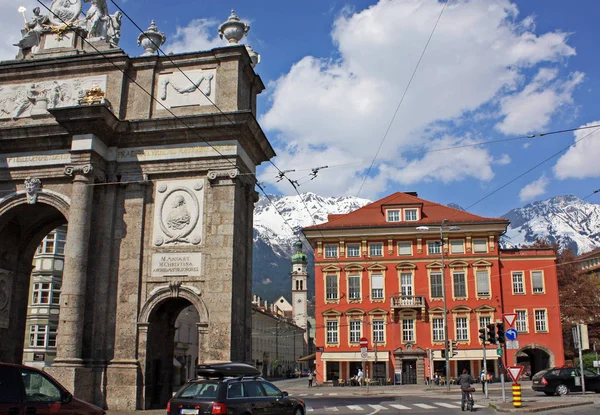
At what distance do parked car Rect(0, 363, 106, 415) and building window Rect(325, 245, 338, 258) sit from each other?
4594 centimetres

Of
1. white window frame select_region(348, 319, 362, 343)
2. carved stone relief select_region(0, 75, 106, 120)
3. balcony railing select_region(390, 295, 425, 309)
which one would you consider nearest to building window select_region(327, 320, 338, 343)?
white window frame select_region(348, 319, 362, 343)

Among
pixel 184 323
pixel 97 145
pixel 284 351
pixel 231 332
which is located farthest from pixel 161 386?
pixel 284 351

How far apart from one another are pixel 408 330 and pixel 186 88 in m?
37.8

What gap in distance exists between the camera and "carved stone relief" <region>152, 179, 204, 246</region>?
21.2m

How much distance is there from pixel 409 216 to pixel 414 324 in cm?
1022

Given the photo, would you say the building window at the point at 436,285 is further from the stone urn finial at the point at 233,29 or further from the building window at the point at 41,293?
the stone urn finial at the point at 233,29

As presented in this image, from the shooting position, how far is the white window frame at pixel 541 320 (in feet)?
174

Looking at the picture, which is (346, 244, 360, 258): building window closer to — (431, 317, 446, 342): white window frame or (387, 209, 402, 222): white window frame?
(387, 209, 402, 222): white window frame

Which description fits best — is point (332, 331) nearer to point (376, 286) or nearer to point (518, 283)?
point (376, 286)

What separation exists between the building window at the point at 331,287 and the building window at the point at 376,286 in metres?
3.47

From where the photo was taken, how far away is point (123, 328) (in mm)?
20672

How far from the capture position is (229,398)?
12500 millimetres

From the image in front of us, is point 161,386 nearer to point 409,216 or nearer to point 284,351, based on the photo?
point 409,216

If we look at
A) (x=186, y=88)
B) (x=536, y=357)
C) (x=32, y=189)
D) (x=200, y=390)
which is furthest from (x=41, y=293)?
(x=536, y=357)
